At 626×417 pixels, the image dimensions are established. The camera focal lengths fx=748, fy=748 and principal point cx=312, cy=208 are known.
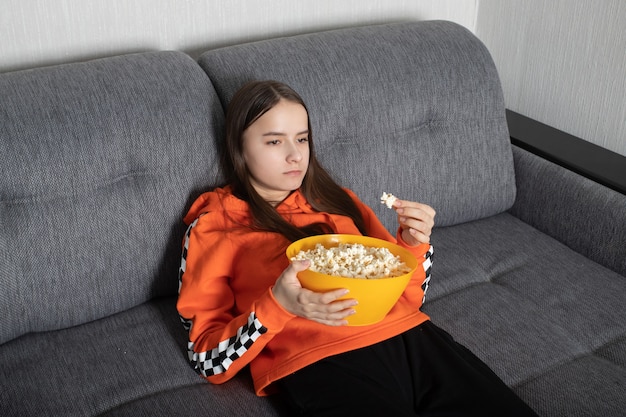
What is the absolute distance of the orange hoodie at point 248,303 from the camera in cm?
155

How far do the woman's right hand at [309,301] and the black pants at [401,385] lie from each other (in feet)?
0.46

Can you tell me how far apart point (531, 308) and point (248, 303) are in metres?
0.75

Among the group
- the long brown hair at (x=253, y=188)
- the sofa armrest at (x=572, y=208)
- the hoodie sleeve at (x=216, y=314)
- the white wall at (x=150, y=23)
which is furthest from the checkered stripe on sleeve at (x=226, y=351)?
the sofa armrest at (x=572, y=208)

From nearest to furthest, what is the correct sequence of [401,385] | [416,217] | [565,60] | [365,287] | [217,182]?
[365,287], [401,385], [416,217], [217,182], [565,60]

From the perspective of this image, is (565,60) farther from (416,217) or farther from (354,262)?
(354,262)

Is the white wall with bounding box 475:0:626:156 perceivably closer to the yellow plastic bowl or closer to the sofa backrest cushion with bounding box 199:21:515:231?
the sofa backrest cushion with bounding box 199:21:515:231

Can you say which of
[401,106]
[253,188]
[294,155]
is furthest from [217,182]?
[401,106]

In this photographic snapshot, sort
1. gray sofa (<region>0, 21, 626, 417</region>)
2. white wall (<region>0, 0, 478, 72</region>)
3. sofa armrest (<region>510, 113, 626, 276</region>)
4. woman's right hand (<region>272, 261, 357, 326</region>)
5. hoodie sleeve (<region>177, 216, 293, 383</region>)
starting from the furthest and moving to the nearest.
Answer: sofa armrest (<region>510, 113, 626, 276</region>) < white wall (<region>0, 0, 478, 72</region>) < gray sofa (<region>0, 21, 626, 417</region>) < hoodie sleeve (<region>177, 216, 293, 383</region>) < woman's right hand (<region>272, 261, 357, 326</region>)

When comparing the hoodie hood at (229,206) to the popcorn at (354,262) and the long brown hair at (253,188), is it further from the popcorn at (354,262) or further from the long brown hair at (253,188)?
the popcorn at (354,262)

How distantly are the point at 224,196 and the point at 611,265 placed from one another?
1.12 meters

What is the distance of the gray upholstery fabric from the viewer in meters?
2.09

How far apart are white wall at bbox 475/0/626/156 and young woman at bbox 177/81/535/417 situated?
0.96m

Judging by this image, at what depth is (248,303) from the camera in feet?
5.57

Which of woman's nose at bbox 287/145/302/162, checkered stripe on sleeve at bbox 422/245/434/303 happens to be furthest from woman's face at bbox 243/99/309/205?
checkered stripe on sleeve at bbox 422/245/434/303
